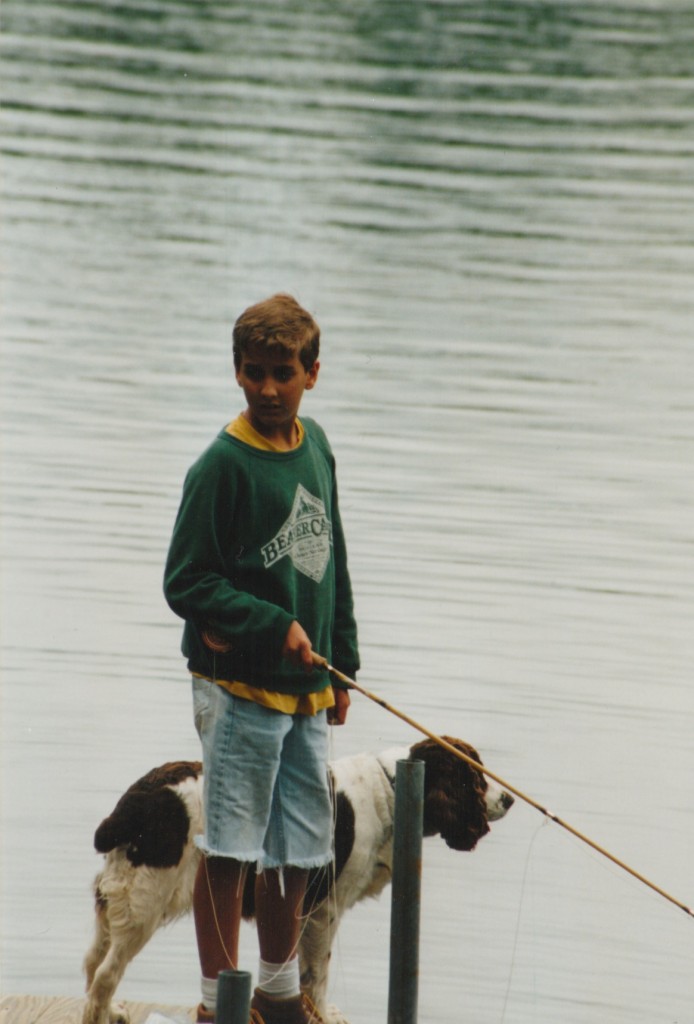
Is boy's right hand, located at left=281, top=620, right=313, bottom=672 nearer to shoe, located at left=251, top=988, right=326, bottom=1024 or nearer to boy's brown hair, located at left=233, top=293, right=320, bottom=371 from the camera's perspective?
boy's brown hair, located at left=233, top=293, right=320, bottom=371

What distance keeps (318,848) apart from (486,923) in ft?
4.60

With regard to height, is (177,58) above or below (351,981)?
above

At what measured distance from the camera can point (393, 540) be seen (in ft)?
13.5

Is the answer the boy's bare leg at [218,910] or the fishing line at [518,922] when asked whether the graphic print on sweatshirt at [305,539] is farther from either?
the fishing line at [518,922]

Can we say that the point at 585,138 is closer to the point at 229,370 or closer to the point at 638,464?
the point at 638,464

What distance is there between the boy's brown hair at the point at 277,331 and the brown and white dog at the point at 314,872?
0.88m

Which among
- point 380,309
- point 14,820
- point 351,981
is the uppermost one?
point 380,309

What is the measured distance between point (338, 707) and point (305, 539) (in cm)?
35

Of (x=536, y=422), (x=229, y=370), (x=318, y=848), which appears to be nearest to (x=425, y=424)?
(x=536, y=422)

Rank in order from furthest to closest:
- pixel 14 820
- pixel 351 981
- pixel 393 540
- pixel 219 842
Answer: pixel 393 540 < pixel 14 820 < pixel 351 981 < pixel 219 842

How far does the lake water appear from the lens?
13.3 ft

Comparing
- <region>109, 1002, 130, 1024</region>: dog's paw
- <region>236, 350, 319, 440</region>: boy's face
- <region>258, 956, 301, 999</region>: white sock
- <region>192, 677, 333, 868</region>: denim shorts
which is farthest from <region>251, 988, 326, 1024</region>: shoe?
<region>236, 350, 319, 440</region>: boy's face

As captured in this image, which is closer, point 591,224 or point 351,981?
point 351,981

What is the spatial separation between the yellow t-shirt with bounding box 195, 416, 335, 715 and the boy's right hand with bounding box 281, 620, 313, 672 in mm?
84
